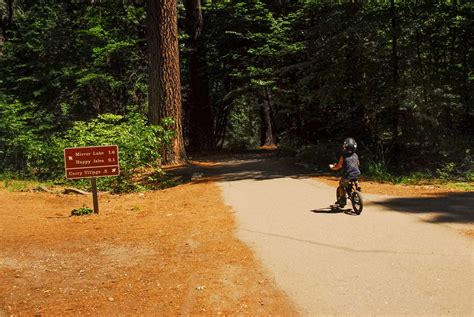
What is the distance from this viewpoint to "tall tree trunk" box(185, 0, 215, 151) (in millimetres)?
25516

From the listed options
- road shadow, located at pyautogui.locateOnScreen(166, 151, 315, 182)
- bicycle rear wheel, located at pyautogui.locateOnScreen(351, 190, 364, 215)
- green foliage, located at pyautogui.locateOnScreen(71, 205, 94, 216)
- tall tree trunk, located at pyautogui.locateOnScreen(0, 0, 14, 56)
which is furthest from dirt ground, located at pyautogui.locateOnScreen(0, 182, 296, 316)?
tall tree trunk, located at pyautogui.locateOnScreen(0, 0, 14, 56)

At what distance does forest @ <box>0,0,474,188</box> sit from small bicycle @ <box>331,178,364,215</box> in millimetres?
5232

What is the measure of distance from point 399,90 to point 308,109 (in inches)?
206

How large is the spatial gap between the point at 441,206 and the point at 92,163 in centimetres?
742

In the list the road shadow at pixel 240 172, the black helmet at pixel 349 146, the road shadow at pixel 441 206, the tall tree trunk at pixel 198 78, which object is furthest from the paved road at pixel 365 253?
the tall tree trunk at pixel 198 78

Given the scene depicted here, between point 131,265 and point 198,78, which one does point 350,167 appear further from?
point 198,78

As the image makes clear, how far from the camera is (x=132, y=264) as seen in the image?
6164 mm

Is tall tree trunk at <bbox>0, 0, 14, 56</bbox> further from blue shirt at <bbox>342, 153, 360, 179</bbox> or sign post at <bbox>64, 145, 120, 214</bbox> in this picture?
blue shirt at <bbox>342, 153, 360, 179</bbox>

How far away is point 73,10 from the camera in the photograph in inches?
1072

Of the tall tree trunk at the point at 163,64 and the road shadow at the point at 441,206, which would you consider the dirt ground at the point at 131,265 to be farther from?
the tall tree trunk at the point at 163,64

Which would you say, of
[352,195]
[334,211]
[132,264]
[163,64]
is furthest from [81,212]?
[163,64]

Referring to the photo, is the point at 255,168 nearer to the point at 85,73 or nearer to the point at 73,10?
the point at 85,73

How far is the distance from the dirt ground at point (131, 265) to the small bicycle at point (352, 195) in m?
2.28

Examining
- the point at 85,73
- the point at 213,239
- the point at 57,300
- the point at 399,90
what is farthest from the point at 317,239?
the point at 85,73
